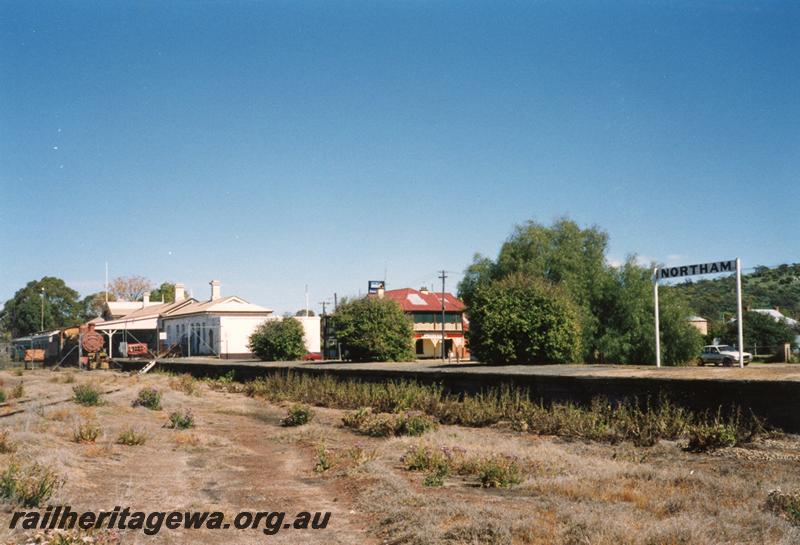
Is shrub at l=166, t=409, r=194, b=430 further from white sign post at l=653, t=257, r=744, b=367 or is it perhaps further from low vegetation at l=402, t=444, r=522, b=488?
white sign post at l=653, t=257, r=744, b=367

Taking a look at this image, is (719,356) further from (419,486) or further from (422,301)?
(419,486)

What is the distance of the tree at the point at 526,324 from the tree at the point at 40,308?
328ft

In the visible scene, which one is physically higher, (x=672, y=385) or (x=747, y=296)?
(x=747, y=296)

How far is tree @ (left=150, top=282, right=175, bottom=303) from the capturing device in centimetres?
10644

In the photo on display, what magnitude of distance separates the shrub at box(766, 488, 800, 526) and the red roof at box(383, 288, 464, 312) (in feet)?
203

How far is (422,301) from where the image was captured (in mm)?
73062

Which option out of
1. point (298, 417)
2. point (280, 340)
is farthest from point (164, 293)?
point (298, 417)

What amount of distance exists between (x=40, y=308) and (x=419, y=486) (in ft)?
374

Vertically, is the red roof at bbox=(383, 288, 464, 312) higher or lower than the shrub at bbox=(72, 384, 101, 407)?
higher

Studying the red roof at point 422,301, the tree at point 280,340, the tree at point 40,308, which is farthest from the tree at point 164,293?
the tree at point 280,340

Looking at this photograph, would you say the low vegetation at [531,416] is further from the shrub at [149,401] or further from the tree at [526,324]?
the shrub at [149,401]

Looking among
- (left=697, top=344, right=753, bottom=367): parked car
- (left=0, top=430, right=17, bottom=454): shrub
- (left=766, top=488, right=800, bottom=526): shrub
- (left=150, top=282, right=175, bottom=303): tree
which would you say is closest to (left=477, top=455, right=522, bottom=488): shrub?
(left=766, top=488, right=800, bottom=526): shrub

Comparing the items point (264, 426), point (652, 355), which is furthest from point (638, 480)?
point (652, 355)

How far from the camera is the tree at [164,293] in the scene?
4190 inches
